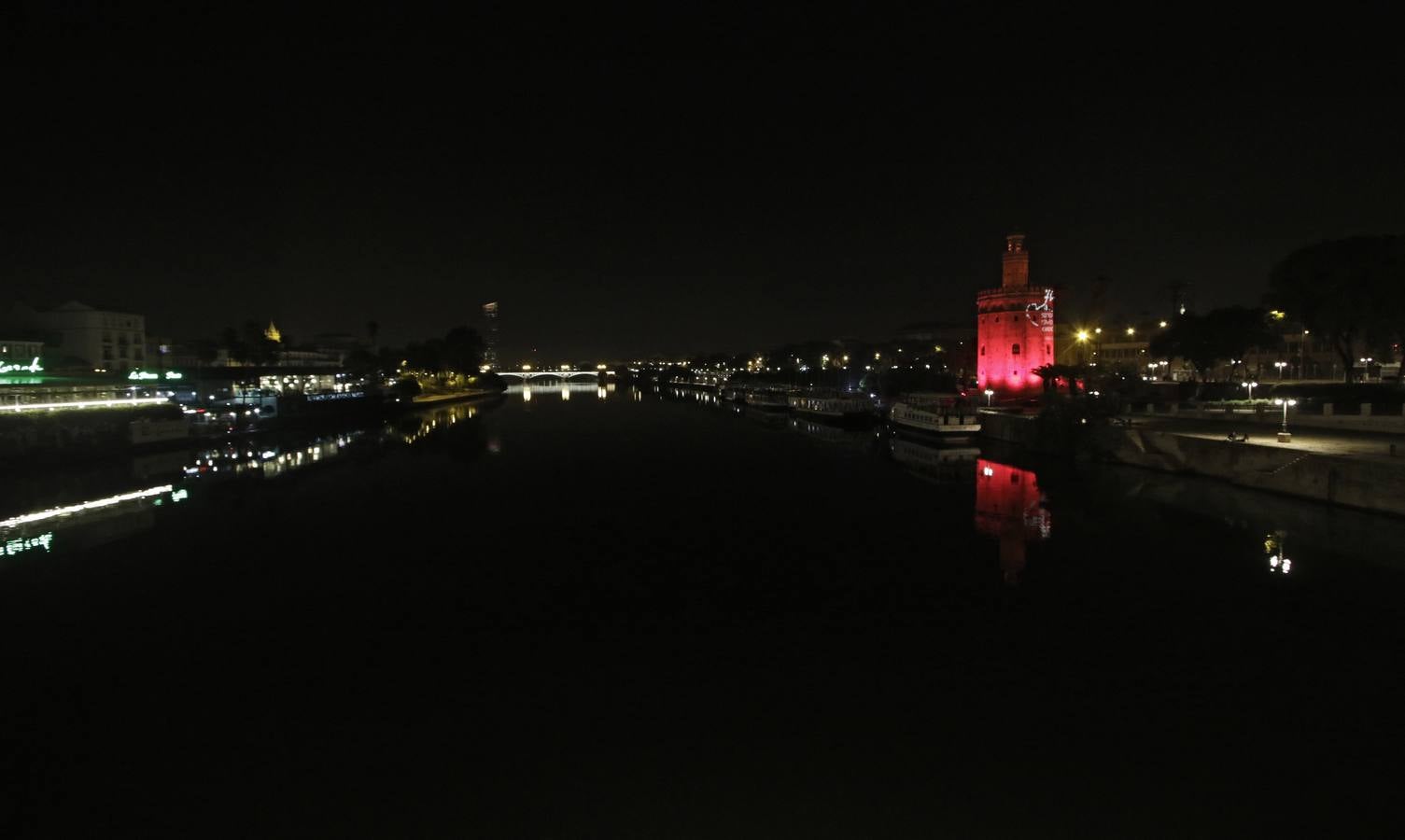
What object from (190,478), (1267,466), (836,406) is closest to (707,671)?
(1267,466)

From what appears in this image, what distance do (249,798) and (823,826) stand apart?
17.4ft

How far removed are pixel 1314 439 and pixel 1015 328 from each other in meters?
31.6

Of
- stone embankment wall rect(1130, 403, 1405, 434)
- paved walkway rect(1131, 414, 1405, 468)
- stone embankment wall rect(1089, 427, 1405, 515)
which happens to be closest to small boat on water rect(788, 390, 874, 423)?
stone embankment wall rect(1130, 403, 1405, 434)

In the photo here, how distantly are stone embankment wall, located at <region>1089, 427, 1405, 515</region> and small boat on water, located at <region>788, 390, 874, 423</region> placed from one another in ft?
81.4

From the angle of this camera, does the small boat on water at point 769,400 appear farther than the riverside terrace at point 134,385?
Yes

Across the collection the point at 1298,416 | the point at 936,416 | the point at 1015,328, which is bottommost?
the point at 936,416

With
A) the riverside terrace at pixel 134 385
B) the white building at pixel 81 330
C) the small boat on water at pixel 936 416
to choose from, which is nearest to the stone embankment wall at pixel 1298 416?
the small boat on water at pixel 936 416

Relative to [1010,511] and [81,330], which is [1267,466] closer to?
[1010,511]

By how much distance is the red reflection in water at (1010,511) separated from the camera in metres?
16.6

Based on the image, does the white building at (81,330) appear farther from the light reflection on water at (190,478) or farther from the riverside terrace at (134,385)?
the light reflection on water at (190,478)

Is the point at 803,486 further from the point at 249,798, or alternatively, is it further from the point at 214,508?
the point at 249,798

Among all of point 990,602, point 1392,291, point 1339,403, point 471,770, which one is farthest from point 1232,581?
point 1392,291

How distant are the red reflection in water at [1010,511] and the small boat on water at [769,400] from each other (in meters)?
38.3

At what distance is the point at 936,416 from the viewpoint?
1527 inches
